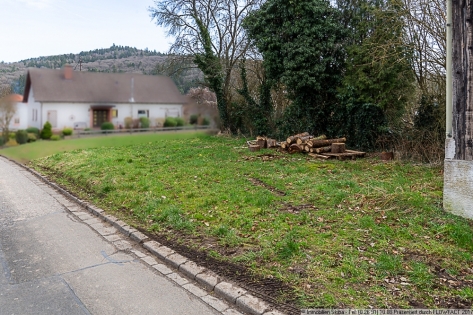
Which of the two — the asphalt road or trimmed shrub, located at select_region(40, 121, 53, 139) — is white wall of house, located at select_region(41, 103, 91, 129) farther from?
the asphalt road

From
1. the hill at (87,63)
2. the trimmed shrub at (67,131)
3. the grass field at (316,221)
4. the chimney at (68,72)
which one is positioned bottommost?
the grass field at (316,221)

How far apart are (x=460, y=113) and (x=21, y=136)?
7.08 m

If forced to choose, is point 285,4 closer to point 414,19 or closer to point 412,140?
point 414,19

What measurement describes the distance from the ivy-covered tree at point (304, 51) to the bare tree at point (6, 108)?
32.0 feet

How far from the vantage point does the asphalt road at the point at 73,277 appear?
12.2ft

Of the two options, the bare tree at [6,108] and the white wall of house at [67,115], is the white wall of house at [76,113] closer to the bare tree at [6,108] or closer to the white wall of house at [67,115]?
the white wall of house at [67,115]

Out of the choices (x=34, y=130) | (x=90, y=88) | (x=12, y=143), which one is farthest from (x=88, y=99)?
(x=12, y=143)

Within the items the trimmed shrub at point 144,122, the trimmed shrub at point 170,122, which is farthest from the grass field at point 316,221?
the trimmed shrub at point 144,122

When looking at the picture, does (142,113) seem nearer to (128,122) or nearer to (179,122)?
(128,122)

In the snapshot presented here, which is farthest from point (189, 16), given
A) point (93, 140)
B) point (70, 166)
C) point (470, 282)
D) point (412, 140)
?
point (470, 282)

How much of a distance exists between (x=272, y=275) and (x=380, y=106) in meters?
9.30

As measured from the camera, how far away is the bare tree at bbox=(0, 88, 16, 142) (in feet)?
19.6

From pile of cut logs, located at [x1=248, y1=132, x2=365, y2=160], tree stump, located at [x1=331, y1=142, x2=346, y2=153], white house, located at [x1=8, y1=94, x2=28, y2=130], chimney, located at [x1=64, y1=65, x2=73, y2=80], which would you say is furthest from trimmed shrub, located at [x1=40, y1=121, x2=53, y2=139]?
tree stump, located at [x1=331, y1=142, x2=346, y2=153]

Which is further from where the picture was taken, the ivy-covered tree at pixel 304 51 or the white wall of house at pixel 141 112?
the ivy-covered tree at pixel 304 51
